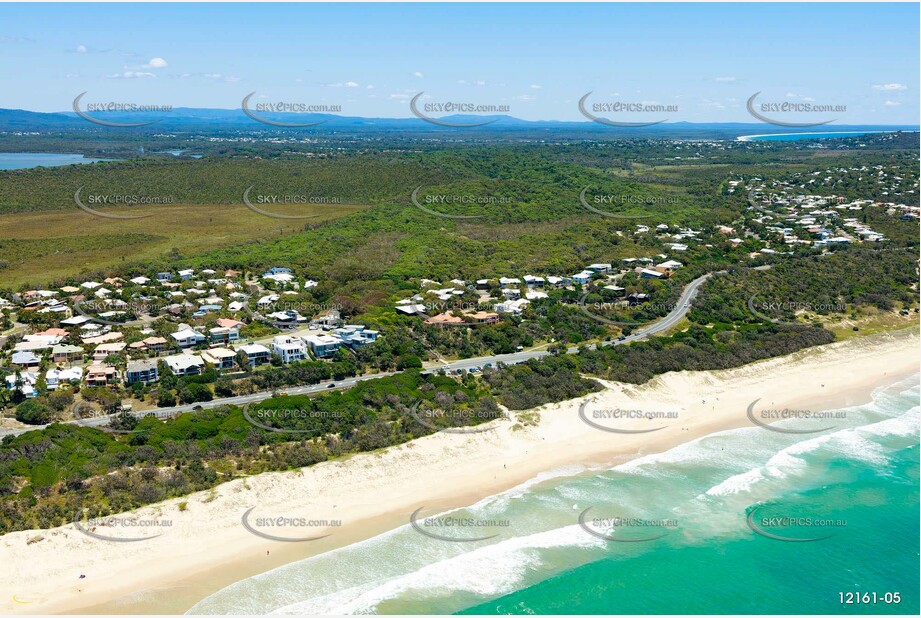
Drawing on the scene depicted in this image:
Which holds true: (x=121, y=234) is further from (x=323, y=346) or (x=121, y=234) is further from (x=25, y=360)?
(x=323, y=346)

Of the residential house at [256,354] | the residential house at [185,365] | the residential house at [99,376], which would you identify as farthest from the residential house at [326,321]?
the residential house at [99,376]

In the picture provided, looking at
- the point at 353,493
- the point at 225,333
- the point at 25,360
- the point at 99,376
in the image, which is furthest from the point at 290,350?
the point at 25,360

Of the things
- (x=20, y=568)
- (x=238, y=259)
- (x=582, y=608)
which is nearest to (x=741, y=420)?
(x=582, y=608)

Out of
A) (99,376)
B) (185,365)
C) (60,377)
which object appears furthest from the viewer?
(185,365)

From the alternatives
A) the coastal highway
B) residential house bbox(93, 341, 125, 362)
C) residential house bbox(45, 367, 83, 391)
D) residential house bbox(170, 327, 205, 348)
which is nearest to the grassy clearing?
residential house bbox(93, 341, 125, 362)

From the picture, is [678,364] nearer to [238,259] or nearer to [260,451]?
[260,451]

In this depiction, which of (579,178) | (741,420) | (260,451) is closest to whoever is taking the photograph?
(260,451)
